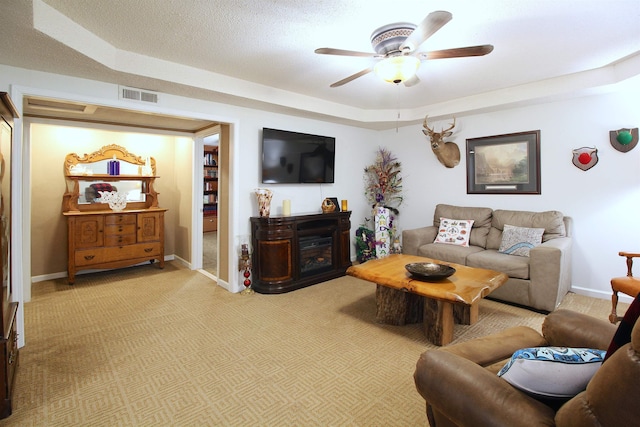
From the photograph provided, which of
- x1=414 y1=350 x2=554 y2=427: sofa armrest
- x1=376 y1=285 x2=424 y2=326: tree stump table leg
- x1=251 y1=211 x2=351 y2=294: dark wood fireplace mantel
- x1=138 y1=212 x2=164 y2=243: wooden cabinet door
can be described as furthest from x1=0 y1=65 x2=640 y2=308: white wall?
x1=414 y1=350 x2=554 y2=427: sofa armrest

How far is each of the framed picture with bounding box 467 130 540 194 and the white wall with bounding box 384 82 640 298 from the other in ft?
0.26

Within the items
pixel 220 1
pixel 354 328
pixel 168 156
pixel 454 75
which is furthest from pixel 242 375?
pixel 168 156

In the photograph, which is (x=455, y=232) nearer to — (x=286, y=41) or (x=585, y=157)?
(x=585, y=157)

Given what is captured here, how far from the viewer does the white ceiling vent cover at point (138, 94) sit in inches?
124

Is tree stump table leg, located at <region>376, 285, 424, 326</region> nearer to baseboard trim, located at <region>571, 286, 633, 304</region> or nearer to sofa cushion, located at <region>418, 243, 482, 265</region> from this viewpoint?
sofa cushion, located at <region>418, 243, 482, 265</region>

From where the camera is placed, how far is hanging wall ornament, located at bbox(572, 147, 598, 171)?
371cm

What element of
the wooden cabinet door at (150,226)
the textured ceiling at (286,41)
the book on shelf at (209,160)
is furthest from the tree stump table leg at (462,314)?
the book on shelf at (209,160)

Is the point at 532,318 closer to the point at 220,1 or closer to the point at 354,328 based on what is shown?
the point at 354,328

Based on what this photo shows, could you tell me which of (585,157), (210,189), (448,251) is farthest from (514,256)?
(210,189)

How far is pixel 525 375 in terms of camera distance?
3.61ft

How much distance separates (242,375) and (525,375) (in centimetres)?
178

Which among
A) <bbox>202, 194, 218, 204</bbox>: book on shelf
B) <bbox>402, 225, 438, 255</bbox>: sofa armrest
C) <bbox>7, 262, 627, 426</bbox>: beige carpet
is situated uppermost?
<bbox>202, 194, 218, 204</bbox>: book on shelf

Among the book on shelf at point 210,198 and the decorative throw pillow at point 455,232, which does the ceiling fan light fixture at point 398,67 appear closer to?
the decorative throw pillow at point 455,232

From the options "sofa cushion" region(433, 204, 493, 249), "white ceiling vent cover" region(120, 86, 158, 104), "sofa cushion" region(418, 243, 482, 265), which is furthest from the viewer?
"sofa cushion" region(433, 204, 493, 249)
